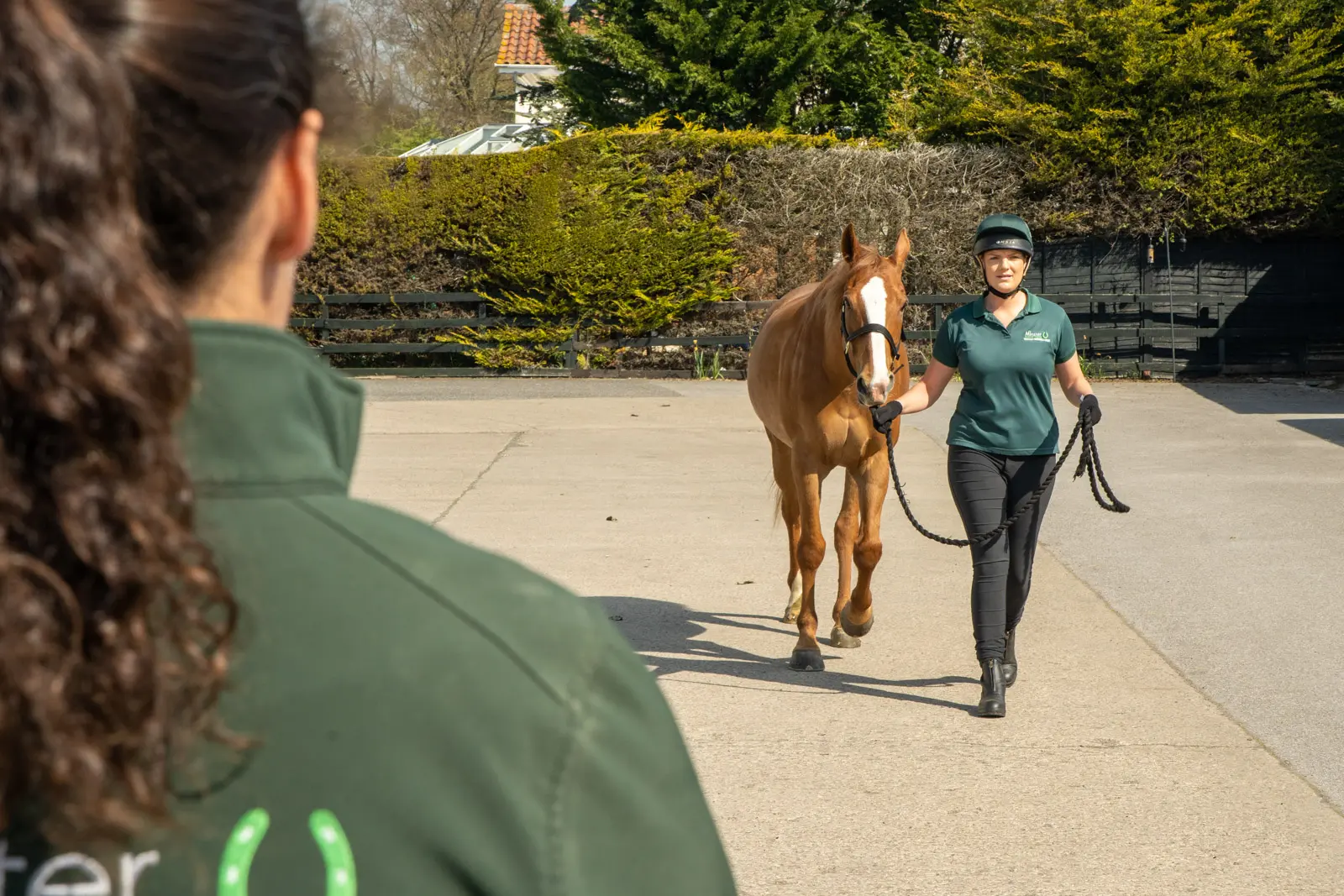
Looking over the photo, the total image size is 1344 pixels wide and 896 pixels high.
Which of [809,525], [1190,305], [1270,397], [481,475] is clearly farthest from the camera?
[1190,305]

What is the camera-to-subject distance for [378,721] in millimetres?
909

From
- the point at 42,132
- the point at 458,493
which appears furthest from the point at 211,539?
the point at 458,493

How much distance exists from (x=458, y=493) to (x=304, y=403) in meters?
10.2

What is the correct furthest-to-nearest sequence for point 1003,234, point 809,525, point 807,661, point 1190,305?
point 1190,305, point 809,525, point 807,661, point 1003,234

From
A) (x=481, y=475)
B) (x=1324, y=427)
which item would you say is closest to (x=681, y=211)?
(x=481, y=475)

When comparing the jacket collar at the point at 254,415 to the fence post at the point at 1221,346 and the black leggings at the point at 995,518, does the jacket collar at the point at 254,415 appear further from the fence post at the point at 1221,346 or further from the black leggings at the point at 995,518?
the fence post at the point at 1221,346

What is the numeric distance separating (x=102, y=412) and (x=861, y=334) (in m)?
5.63

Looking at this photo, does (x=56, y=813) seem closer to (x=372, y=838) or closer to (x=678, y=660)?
(x=372, y=838)

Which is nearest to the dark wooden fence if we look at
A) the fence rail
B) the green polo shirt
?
the fence rail

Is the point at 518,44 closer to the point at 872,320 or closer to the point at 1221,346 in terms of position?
the point at 1221,346

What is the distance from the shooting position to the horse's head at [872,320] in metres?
6.23

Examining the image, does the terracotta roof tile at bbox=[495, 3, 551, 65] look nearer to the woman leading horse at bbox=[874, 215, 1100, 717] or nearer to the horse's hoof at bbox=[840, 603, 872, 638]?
the horse's hoof at bbox=[840, 603, 872, 638]

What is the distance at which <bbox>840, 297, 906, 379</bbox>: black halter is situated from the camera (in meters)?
6.27

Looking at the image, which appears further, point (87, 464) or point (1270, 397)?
point (1270, 397)
